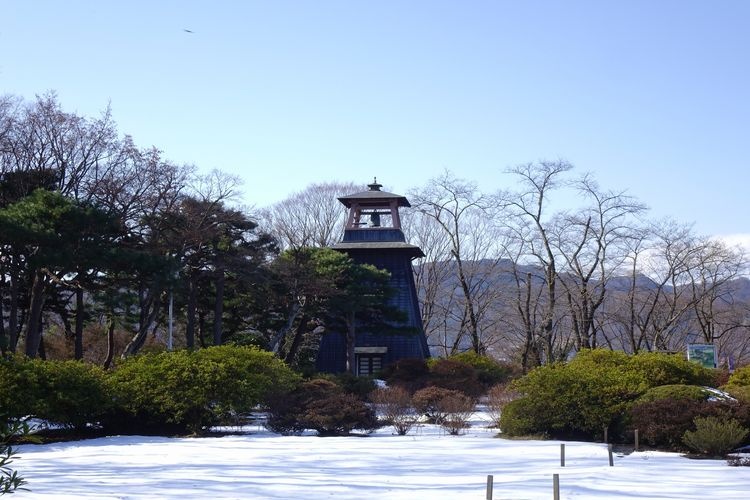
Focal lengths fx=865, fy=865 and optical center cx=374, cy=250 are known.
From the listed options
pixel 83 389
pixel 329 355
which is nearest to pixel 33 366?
pixel 83 389

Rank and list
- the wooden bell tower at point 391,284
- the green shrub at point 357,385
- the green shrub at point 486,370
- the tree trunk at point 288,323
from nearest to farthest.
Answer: the green shrub at point 357,385
the green shrub at point 486,370
the tree trunk at point 288,323
the wooden bell tower at point 391,284

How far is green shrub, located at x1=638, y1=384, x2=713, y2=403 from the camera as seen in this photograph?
17.6 m

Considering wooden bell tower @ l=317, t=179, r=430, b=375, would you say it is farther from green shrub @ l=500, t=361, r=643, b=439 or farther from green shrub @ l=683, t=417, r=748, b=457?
green shrub @ l=683, t=417, r=748, b=457

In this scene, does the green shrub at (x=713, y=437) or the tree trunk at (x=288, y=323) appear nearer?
the green shrub at (x=713, y=437)

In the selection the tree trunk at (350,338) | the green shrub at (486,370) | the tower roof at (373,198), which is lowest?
the green shrub at (486,370)

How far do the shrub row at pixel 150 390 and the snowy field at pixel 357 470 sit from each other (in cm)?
113

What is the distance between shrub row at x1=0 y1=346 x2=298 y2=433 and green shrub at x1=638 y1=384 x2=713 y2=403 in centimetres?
828

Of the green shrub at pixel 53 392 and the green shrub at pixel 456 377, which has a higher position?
the green shrub at pixel 456 377

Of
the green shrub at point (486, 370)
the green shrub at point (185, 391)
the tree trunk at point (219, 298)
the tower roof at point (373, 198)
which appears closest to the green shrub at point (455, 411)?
the green shrub at point (185, 391)

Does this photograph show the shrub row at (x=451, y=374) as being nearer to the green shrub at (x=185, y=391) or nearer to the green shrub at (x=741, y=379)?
the green shrub at (x=741, y=379)

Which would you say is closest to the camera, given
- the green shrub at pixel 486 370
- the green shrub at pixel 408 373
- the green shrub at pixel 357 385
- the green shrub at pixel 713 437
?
the green shrub at pixel 713 437

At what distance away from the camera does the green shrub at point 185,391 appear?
19.2m

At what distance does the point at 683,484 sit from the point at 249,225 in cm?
2251

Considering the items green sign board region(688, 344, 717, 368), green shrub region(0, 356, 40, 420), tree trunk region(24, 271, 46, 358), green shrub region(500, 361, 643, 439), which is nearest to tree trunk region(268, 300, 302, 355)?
tree trunk region(24, 271, 46, 358)
